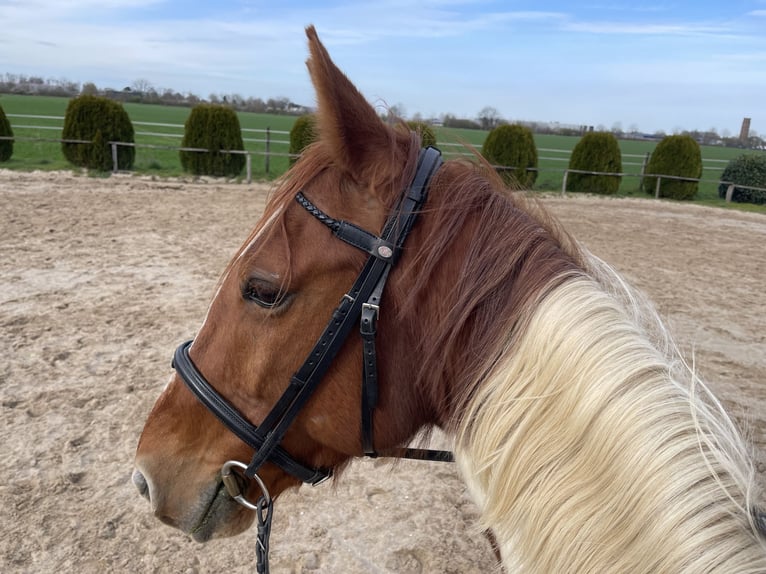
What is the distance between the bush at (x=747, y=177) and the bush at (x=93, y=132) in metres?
18.6

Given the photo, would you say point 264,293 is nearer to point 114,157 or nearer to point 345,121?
point 345,121

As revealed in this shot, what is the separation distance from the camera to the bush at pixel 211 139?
15531mm

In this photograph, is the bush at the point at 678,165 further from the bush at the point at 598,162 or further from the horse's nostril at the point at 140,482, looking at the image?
the horse's nostril at the point at 140,482

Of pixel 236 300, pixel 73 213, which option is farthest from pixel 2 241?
pixel 236 300

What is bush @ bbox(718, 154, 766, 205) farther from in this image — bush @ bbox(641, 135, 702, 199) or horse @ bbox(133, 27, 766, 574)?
horse @ bbox(133, 27, 766, 574)

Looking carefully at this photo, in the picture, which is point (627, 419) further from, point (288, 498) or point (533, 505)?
point (288, 498)

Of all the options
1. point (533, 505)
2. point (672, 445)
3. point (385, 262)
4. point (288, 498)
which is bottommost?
point (288, 498)

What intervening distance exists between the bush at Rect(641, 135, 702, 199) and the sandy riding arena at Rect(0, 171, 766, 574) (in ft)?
24.8

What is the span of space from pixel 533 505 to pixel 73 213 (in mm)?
10295

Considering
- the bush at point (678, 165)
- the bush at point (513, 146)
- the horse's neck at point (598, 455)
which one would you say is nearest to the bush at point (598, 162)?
the bush at point (678, 165)

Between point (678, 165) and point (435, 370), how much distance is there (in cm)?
1942

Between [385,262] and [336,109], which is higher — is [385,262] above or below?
below

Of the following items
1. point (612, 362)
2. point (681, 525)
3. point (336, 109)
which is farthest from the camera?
point (336, 109)

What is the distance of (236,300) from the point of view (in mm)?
1356
